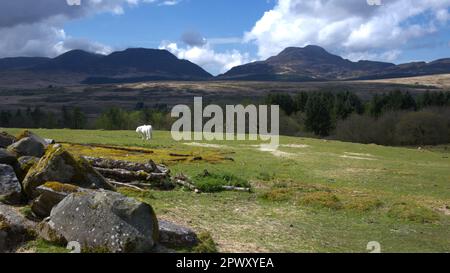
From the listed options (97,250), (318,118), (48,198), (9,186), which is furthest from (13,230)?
(318,118)

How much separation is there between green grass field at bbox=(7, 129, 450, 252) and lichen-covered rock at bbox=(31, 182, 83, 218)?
167 inches

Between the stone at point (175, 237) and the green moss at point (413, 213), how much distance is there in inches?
490

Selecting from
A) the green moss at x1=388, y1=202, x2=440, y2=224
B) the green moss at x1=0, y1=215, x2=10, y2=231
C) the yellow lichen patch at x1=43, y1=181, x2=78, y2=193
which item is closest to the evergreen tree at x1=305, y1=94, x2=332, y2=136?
the green moss at x1=388, y1=202, x2=440, y2=224

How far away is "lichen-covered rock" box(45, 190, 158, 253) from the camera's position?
12539mm

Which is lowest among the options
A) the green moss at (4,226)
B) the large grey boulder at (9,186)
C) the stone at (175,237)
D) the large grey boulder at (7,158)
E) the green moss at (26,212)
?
the stone at (175,237)

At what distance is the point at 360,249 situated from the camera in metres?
16.5

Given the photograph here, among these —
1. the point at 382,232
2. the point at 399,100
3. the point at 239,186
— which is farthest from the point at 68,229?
the point at 399,100

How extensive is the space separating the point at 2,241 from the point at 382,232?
46.2 feet

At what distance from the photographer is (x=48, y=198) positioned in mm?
14953

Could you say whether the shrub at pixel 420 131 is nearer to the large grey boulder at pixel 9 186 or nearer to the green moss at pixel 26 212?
the large grey boulder at pixel 9 186

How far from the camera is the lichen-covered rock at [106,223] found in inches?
494

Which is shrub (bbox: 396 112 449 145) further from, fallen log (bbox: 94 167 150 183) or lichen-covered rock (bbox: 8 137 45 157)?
lichen-covered rock (bbox: 8 137 45 157)

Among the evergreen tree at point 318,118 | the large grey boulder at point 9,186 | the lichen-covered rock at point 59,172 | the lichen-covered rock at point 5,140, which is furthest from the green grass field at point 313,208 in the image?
the evergreen tree at point 318,118
